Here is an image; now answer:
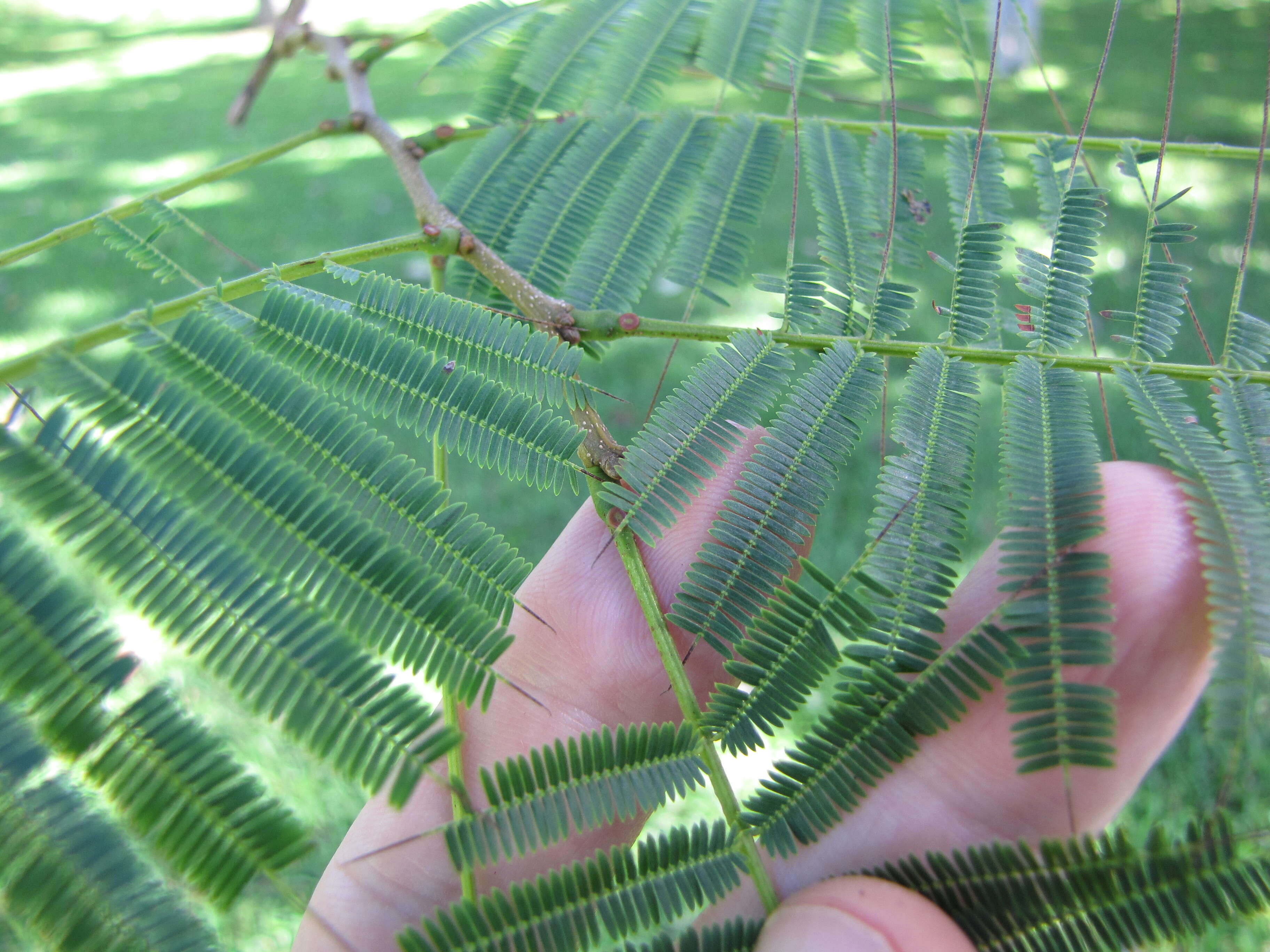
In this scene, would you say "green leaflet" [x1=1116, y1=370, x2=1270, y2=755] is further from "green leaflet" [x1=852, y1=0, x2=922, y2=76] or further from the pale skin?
"green leaflet" [x1=852, y1=0, x2=922, y2=76]

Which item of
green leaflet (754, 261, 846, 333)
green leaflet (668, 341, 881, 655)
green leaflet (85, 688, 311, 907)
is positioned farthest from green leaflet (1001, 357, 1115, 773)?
green leaflet (85, 688, 311, 907)

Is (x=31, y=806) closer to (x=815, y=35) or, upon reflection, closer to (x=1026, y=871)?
(x=1026, y=871)

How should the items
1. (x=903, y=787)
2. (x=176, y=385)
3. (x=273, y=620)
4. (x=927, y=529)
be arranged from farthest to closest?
(x=903, y=787), (x=927, y=529), (x=176, y=385), (x=273, y=620)

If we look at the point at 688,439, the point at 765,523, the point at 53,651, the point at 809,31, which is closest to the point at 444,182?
the point at 809,31

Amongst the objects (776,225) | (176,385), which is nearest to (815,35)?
(176,385)

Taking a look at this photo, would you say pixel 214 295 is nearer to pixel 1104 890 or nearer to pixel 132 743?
pixel 132 743
